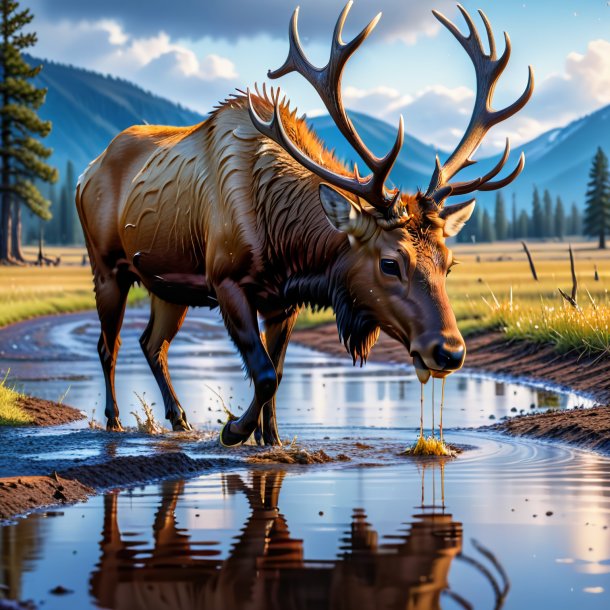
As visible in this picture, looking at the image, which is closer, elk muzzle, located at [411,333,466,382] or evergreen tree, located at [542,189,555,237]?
elk muzzle, located at [411,333,466,382]

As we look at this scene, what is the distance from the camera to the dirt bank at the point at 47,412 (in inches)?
479

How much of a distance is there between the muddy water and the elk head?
1662 mm

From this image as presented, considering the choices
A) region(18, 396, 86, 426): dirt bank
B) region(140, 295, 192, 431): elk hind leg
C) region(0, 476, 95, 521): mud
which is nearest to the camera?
region(0, 476, 95, 521): mud

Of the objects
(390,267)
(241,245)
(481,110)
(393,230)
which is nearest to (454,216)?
(393,230)

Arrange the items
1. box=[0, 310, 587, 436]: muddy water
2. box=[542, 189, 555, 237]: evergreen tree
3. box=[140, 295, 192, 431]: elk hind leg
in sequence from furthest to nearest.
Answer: box=[542, 189, 555, 237]: evergreen tree → box=[0, 310, 587, 436]: muddy water → box=[140, 295, 192, 431]: elk hind leg

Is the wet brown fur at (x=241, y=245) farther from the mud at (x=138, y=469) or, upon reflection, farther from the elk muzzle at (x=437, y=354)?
the mud at (x=138, y=469)

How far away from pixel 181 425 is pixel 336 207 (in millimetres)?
3635

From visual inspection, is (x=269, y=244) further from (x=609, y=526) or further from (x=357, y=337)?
(x=609, y=526)

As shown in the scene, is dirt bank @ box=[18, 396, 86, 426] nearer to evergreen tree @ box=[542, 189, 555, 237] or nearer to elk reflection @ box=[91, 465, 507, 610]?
elk reflection @ box=[91, 465, 507, 610]

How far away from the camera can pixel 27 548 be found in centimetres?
618

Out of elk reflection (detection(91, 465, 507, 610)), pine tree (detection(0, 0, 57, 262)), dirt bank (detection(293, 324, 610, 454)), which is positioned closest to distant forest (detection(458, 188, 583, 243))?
pine tree (detection(0, 0, 57, 262))

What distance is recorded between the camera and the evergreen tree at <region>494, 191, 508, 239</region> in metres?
151

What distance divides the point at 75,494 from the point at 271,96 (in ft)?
13.9

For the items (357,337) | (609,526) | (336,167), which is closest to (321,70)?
(336,167)
